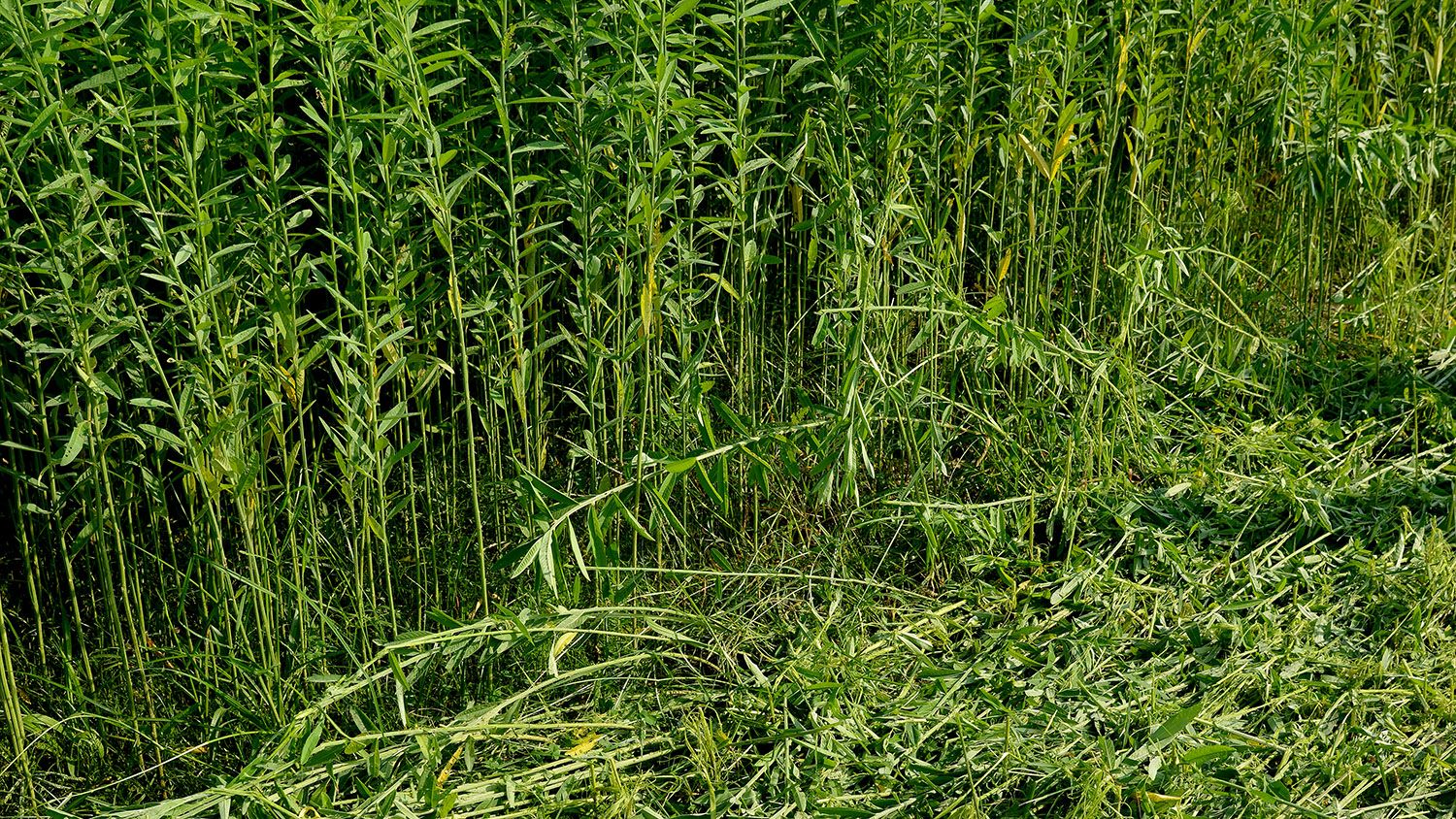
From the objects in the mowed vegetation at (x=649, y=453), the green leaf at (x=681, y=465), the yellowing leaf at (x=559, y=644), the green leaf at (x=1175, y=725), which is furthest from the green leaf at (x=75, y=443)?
the green leaf at (x=1175, y=725)

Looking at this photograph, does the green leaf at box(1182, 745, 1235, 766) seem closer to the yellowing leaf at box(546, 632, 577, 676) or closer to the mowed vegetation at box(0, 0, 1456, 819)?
the mowed vegetation at box(0, 0, 1456, 819)

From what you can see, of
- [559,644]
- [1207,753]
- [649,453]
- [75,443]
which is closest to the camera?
[75,443]

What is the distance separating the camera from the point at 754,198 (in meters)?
2.61

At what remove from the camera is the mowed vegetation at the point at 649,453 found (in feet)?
6.56

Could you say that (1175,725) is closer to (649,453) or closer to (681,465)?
(681,465)

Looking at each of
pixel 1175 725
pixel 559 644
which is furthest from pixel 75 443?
pixel 1175 725

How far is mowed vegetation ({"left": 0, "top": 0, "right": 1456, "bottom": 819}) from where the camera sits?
200cm

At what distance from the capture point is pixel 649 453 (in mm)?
2486

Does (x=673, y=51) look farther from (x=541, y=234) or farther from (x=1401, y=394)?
(x=1401, y=394)

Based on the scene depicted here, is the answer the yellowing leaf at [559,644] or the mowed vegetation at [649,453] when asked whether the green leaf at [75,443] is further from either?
the yellowing leaf at [559,644]

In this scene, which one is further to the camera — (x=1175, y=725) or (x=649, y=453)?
(x=649, y=453)

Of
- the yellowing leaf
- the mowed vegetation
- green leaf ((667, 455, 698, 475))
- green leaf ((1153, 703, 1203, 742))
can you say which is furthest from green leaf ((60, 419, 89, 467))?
green leaf ((1153, 703, 1203, 742))

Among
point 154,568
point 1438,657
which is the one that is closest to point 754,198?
point 154,568

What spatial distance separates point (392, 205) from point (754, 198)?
790mm
